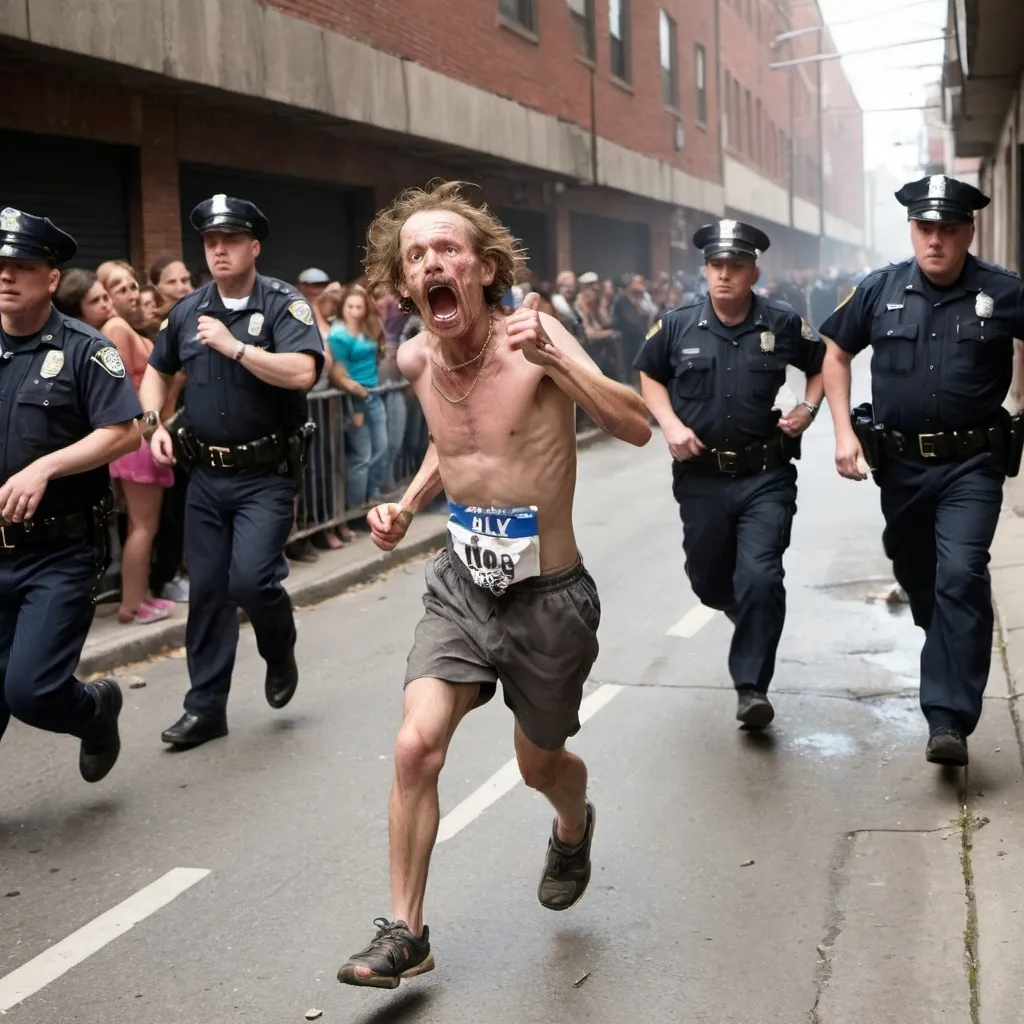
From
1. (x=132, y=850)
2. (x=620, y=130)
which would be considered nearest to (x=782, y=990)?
(x=132, y=850)

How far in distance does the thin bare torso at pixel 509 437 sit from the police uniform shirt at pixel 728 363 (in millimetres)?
2467

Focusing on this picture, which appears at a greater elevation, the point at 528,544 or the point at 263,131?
the point at 263,131

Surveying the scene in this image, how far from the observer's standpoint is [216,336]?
6.17m

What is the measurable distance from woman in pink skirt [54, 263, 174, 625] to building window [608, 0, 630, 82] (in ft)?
63.5

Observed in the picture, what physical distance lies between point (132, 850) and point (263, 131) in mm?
11048

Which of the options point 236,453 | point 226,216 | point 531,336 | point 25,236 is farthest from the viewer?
point 236,453

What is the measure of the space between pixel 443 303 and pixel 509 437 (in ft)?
1.29

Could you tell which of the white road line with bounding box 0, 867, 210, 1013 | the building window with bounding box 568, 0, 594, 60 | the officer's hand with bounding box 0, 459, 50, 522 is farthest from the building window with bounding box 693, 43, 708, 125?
the white road line with bounding box 0, 867, 210, 1013

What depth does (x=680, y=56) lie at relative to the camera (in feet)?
107

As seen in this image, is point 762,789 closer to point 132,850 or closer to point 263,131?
point 132,850

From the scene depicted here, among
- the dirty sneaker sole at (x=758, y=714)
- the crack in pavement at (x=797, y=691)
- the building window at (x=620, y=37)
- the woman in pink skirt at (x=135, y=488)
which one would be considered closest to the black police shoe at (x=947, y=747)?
the dirty sneaker sole at (x=758, y=714)

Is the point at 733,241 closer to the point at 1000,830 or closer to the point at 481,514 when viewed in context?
the point at 1000,830

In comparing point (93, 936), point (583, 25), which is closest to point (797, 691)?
point (93, 936)

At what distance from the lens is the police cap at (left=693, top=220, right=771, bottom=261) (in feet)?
21.4
